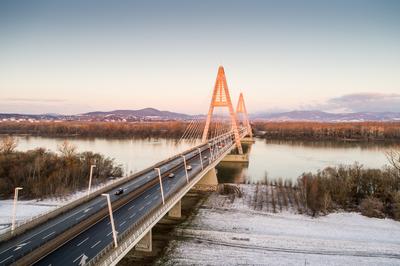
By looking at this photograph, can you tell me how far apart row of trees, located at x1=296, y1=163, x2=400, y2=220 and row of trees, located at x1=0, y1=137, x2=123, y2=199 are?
2252cm

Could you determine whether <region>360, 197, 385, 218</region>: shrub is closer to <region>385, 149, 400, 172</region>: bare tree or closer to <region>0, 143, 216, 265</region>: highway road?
Answer: <region>385, 149, 400, 172</region>: bare tree

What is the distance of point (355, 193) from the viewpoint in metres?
28.3

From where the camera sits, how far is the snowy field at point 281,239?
16.6 metres

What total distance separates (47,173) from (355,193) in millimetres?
31388

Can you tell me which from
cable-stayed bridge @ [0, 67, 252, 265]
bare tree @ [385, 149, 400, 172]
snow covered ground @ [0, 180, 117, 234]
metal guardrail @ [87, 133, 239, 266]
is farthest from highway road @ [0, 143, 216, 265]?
bare tree @ [385, 149, 400, 172]

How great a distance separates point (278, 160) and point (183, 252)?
38145mm

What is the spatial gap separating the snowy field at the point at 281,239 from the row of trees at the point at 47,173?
1540 cm

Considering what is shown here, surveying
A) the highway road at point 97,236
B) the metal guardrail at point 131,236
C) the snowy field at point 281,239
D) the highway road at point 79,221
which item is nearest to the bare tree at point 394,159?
the snowy field at point 281,239

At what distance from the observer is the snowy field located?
54.5 ft

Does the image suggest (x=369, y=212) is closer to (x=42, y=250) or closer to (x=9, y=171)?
(x=42, y=250)

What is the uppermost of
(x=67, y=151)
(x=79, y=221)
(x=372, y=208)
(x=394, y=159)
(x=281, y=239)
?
(x=67, y=151)

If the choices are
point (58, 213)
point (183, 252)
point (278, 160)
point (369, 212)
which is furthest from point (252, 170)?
point (58, 213)

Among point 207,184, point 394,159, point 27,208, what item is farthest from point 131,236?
point 394,159

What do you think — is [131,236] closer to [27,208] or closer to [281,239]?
[281,239]
